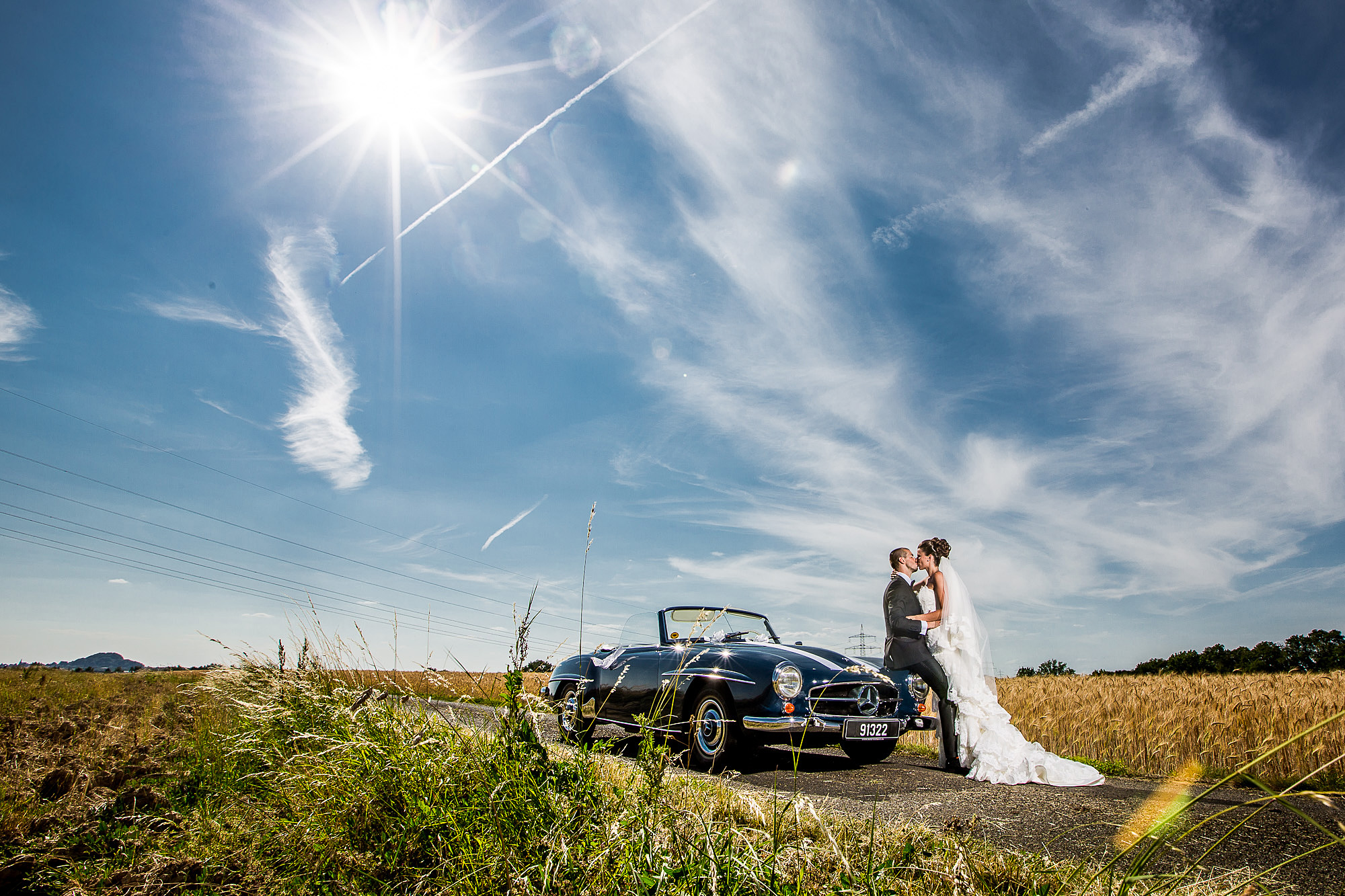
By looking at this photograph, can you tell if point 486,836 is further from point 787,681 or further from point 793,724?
point 787,681

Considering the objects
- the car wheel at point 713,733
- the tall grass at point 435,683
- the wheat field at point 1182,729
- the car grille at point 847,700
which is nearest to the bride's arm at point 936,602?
the car grille at point 847,700

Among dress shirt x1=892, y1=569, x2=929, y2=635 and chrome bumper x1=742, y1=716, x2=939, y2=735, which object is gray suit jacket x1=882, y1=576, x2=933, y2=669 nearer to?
dress shirt x1=892, y1=569, x2=929, y2=635

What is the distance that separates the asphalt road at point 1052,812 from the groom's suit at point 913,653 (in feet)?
1.32

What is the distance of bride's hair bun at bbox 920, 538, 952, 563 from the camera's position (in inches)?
276

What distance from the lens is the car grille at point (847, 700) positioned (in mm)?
5953

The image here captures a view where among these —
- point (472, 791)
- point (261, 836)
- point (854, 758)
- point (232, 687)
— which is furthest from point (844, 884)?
point (232, 687)

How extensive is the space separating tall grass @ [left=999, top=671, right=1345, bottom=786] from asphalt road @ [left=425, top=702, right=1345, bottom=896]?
4.41 feet

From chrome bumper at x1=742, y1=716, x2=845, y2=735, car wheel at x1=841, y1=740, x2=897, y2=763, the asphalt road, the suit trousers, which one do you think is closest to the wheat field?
the asphalt road

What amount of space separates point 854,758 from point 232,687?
621 cm

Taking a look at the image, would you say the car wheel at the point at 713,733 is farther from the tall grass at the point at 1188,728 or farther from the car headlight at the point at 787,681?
the tall grass at the point at 1188,728

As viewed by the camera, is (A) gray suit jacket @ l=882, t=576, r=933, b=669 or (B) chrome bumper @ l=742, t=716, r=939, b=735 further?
(A) gray suit jacket @ l=882, t=576, r=933, b=669

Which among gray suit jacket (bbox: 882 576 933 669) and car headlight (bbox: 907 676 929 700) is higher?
gray suit jacket (bbox: 882 576 933 669)

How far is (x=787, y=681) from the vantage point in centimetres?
595

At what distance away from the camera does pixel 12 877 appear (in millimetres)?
3055
